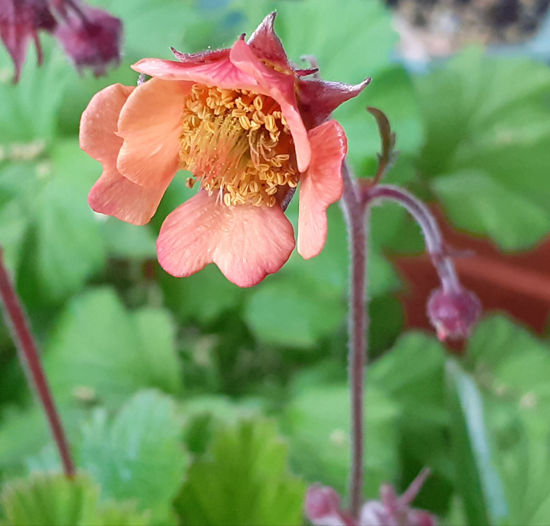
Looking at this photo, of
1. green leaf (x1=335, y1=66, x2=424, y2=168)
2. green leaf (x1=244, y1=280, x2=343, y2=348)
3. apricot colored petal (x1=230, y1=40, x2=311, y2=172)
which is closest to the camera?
apricot colored petal (x1=230, y1=40, x2=311, y2=172)

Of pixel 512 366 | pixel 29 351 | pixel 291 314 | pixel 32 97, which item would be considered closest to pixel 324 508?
pixel 29 351

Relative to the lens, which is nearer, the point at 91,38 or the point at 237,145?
the point at 237,145

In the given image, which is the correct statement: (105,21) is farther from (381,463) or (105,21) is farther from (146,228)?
(381,463)

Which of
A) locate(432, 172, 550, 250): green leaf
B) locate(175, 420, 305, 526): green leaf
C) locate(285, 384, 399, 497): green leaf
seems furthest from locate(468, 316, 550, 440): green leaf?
locate(175, 420, 305, 526): green leaf

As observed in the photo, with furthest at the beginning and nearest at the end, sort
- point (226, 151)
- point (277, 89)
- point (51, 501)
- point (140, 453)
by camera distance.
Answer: point (140, 453) < point (51, 501) < point (226, 151) < point (277, 89)

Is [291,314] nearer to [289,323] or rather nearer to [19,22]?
[289,323]

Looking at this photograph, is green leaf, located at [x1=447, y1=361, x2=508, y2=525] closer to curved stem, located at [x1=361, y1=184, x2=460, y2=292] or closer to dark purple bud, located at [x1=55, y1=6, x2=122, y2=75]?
curved stem, located at [x1=361, y1=184, x2=460, y2=292]

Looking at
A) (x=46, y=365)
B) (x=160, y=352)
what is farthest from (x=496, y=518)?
(x=46, y=365)
